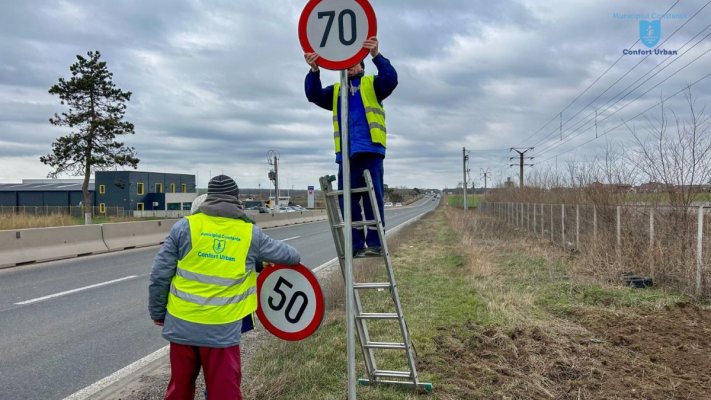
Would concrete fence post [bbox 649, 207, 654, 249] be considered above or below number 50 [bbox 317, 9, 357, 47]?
below

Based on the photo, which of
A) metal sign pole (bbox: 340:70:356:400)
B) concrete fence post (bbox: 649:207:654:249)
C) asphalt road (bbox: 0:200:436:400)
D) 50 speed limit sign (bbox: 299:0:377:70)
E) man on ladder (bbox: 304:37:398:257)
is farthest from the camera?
concrete fence post (bbox: 649:207:654:249)

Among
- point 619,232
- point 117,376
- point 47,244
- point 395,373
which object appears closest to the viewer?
point 395,373

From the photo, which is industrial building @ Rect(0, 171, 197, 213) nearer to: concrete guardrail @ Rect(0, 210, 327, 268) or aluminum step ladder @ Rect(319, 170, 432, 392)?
concrete guardrail @ Rect(0, 210, 327, 268)

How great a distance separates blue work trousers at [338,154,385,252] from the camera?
412cm

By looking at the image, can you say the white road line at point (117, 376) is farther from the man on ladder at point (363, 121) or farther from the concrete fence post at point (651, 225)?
the concrete fence post at point (651, 225)

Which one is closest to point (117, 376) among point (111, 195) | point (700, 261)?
point (700, 261)

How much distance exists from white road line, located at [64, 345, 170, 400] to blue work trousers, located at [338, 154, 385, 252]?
2.77 metres

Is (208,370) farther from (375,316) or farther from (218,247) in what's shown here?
(375,316)

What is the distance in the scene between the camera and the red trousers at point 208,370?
10.6 ft

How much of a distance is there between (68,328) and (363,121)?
5.57 metres

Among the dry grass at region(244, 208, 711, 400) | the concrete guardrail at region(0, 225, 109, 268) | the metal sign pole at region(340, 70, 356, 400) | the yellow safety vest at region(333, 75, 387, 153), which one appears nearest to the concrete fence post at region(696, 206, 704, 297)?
the dry grass at region(244, 208, 711, 400)

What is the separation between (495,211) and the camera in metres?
42.5

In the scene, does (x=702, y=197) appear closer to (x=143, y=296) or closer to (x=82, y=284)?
(x=143, y=296)

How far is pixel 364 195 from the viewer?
429cm
